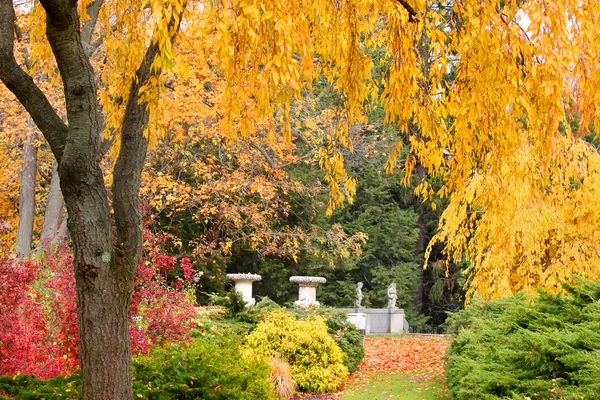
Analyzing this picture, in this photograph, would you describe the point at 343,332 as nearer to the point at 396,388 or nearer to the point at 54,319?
the point at 396,388

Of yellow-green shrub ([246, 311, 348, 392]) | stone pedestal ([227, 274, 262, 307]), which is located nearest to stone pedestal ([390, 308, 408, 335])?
stone pedestal ([227, 274, 262, 307])

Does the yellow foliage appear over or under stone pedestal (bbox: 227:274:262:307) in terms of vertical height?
over

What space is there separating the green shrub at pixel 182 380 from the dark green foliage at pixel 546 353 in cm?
213

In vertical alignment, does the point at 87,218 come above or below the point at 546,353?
above

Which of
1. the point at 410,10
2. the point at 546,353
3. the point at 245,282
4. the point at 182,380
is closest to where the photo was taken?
the point at 410,10

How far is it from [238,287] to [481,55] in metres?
11.9

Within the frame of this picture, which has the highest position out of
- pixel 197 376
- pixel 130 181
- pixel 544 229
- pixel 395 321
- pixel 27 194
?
pixel 27 194

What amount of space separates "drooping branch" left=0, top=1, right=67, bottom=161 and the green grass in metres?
6.66

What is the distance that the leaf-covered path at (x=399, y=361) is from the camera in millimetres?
11438

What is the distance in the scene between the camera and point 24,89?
4.38m

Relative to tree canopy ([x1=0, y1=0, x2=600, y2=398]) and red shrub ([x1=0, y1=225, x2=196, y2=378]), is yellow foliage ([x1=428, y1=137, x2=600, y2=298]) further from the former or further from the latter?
red shrub ([x1=0, y1=225, x2=196, y2=378])

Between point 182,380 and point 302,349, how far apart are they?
4793 mm

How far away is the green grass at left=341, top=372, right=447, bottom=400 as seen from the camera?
9867 mm

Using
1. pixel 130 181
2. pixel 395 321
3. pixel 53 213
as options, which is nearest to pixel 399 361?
pixel 53 213
